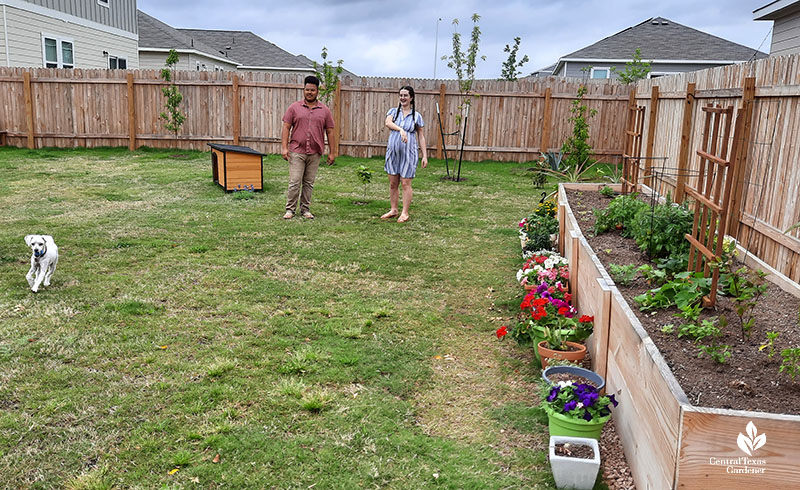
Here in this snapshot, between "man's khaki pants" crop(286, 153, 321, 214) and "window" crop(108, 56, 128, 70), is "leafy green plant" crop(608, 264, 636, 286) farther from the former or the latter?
"window" crop(108, 56, 128, 70)

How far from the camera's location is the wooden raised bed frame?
6.97 feet

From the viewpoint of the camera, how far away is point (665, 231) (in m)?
4.72

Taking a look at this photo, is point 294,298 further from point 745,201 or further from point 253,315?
point 745,201

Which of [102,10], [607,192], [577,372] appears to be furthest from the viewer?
[102,10]

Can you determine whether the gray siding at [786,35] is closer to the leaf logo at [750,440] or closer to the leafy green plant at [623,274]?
the leafy green plant at [623,274]

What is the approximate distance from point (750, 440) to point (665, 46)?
85.7ft

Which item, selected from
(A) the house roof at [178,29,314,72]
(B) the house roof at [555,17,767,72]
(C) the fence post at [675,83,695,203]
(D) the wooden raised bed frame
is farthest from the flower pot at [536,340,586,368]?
(A) the house roof at [178,29,314,72]

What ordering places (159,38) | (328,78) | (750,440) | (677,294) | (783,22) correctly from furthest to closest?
(159,38) → (328,78) → (783,22) → (677,294) → (750,440)

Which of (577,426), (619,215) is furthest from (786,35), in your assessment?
(577,426)

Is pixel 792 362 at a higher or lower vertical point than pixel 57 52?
lower

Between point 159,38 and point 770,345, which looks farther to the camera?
point 159,38

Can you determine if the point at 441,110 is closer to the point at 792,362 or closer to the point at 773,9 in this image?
the point at 773,9

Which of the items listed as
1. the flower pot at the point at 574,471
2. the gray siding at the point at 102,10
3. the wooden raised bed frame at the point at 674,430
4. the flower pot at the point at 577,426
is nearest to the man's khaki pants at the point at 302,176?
the wooden raised bed frame at the point at 674,430

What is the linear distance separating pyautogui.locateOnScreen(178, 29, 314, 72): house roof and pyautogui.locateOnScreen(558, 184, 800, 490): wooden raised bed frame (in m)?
29.9
